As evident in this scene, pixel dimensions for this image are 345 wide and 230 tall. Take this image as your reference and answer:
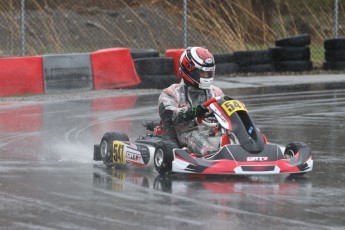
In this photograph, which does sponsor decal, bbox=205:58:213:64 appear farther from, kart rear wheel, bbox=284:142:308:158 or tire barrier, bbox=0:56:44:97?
tire barrier, bbox=0:56:44:97

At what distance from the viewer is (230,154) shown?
28.5 ft

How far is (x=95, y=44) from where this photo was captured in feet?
75.5

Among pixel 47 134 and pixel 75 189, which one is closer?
pixel 75 189

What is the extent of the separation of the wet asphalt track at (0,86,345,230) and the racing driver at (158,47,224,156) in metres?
0.54

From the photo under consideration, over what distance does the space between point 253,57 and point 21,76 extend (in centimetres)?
554

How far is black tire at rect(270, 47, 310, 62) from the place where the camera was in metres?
20.5

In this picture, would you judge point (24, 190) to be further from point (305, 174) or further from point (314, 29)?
point (314, 29)

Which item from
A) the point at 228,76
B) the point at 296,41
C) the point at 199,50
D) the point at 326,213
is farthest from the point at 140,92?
the point at 326,213

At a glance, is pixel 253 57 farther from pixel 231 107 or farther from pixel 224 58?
pixel 231 107

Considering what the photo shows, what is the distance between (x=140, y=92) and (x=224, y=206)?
396 inches

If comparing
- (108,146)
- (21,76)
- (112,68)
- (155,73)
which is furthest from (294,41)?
(108,146)

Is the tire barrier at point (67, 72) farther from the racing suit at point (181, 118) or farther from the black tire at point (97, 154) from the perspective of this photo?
the racing suit at point (181, 118)

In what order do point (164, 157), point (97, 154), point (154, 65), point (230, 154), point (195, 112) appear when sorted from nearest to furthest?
point (230, 154)
point (164, 157)
point (195, 112)
point (97, 154)
point (154, 65)

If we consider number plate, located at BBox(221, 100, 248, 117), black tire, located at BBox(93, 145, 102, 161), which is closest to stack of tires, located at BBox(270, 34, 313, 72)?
black tire, located at BBox(93, 145, 102, 161)
